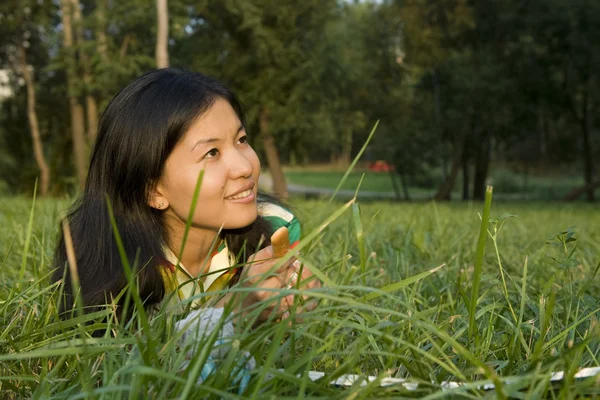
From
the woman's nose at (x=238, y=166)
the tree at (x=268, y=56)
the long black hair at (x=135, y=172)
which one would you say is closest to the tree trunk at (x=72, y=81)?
the tree at (x=268, y=56)

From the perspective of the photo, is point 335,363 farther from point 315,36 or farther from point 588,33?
point 588,33

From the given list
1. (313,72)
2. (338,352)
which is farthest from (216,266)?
(313,72)

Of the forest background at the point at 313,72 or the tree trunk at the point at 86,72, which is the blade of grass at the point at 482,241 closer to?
the forest background at the point at 313,72

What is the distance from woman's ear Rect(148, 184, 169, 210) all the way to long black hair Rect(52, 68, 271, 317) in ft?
0.05

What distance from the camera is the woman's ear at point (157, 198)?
2.03 m

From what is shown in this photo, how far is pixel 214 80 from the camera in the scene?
88.6 inches

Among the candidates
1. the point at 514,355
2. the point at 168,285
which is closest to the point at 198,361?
the point at 514,355

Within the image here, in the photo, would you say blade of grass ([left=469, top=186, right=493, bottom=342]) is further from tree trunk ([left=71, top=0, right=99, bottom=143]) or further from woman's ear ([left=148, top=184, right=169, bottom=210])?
tree trunk ([left=71, top=0, right=99, bottom=143])

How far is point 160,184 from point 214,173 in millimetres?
239

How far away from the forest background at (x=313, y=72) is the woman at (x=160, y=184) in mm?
13913

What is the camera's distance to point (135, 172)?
6.54ft

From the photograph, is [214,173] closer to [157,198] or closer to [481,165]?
[157,198]

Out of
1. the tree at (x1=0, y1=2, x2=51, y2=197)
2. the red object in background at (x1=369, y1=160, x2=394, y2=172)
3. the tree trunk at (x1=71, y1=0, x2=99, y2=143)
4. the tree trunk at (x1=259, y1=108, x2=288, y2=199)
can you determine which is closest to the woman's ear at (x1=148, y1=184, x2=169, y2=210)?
the tree trunk at (x1=71, y1=0, x2=99, y2=143)

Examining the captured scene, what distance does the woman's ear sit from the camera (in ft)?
6.65
